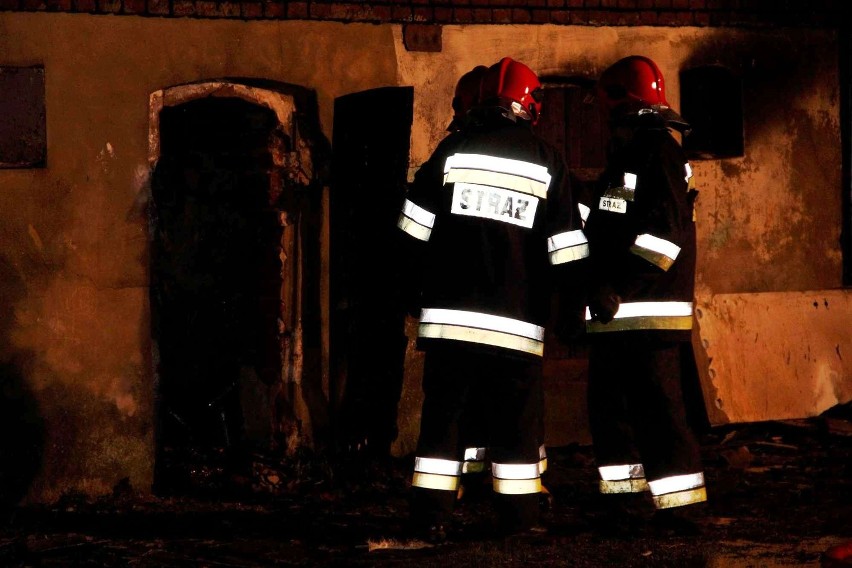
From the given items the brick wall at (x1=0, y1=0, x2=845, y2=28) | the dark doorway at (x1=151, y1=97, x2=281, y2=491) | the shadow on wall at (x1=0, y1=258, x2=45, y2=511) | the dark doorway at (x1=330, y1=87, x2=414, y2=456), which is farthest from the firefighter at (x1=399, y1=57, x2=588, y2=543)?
the shadow on wall at (x1=0, y1=258, x2=45, y2=511)

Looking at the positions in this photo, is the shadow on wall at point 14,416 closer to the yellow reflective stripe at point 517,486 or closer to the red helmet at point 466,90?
the red helmet at point 466,90

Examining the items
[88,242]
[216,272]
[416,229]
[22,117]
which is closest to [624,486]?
[416,229]

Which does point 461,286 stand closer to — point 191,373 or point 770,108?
point 191,373

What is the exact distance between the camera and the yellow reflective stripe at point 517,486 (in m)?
4.65

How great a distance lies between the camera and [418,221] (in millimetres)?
4773

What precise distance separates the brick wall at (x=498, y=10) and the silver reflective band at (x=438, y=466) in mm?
3202

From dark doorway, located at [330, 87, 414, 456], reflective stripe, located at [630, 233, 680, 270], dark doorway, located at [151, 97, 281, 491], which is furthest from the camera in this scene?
dark doorway, located at [330, 87, 414, 456]

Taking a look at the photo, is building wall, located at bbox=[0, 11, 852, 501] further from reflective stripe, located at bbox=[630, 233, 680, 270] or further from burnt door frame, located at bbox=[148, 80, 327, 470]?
reflective stripe, located at bbox=[630, 233, 680, 270]

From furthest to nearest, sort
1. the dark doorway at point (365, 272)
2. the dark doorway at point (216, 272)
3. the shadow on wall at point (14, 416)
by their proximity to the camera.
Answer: the dark doorway at point (365, 272)
the dark doorway at point (216, 272)
the shadow on wall at point (14, 416)

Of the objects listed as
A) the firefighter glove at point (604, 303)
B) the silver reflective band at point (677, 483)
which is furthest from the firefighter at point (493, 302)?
the silver reflective band at point (677, 483)

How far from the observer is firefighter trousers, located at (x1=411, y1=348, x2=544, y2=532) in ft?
15.2

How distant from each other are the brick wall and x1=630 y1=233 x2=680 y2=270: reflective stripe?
8.81ft

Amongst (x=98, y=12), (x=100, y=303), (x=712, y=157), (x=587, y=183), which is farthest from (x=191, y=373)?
(x=712, y=157)

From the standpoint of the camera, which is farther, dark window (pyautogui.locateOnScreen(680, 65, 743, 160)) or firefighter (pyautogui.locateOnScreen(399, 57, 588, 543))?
dark window (pyautogui.locateOnScreen(680, 65, 743, 160))
